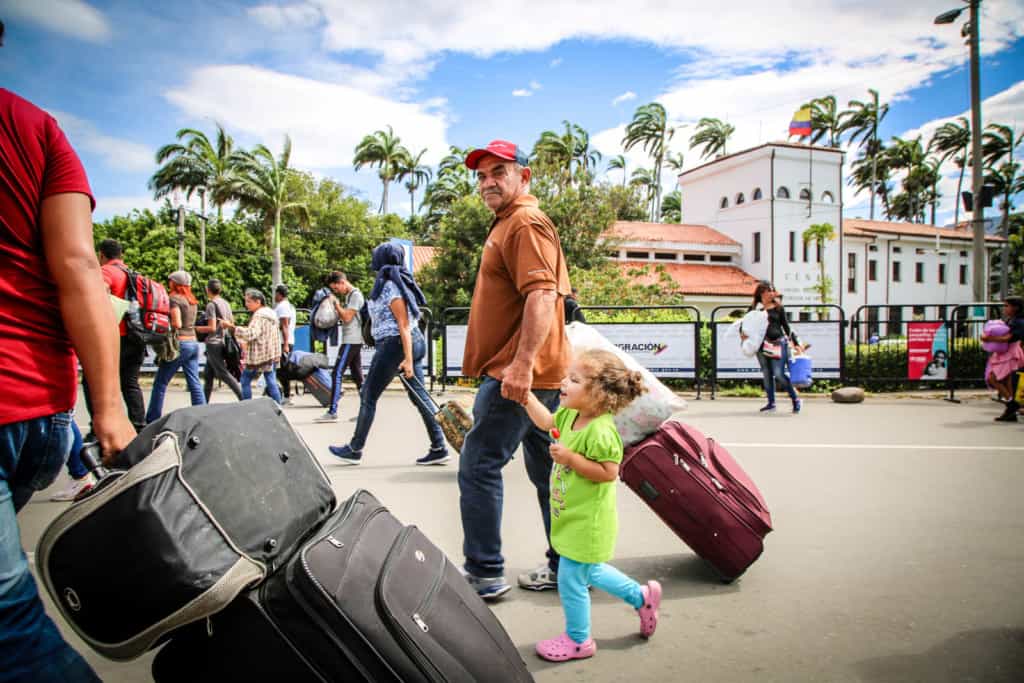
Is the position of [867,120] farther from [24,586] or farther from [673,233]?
[24,586]

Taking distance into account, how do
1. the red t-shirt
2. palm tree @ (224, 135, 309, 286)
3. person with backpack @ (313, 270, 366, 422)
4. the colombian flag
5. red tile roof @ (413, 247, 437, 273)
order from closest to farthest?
the red t-shirt
person with backpack @ (313, 270, 366, 422)
palm tree @ (224, 135, 309, 286)
red tile roof @ (413, 247, 437, 273)
the colombian flag

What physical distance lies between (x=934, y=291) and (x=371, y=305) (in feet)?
211

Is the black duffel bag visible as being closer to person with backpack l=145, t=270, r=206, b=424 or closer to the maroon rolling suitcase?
the maroon rolling suitcase

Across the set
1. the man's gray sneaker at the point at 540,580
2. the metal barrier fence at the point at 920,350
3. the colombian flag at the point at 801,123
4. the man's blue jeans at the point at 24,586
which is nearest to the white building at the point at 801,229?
the colombian flag at the point at 801,123

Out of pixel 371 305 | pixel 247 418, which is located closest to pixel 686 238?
pixel 371 305

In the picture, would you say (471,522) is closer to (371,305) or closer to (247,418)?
(247,418)

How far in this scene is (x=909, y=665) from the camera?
8.33 feet

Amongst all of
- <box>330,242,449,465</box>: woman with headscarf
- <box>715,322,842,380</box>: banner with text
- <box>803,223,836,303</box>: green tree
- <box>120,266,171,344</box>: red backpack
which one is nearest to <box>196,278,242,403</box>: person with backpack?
<box>120,266,171,344</box>: red backpack

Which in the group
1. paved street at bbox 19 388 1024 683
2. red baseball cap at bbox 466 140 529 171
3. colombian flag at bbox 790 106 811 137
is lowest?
paved street at bbox 19 388 1024 683

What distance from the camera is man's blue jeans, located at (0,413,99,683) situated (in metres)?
1.46

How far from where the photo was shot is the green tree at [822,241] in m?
45.3

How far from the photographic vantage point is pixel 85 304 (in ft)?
5.38

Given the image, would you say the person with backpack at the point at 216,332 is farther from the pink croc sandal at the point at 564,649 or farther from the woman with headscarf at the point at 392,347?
the pink croc sandal at the point at 564,649

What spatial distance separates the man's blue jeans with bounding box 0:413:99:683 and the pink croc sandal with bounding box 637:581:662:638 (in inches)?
76.5
